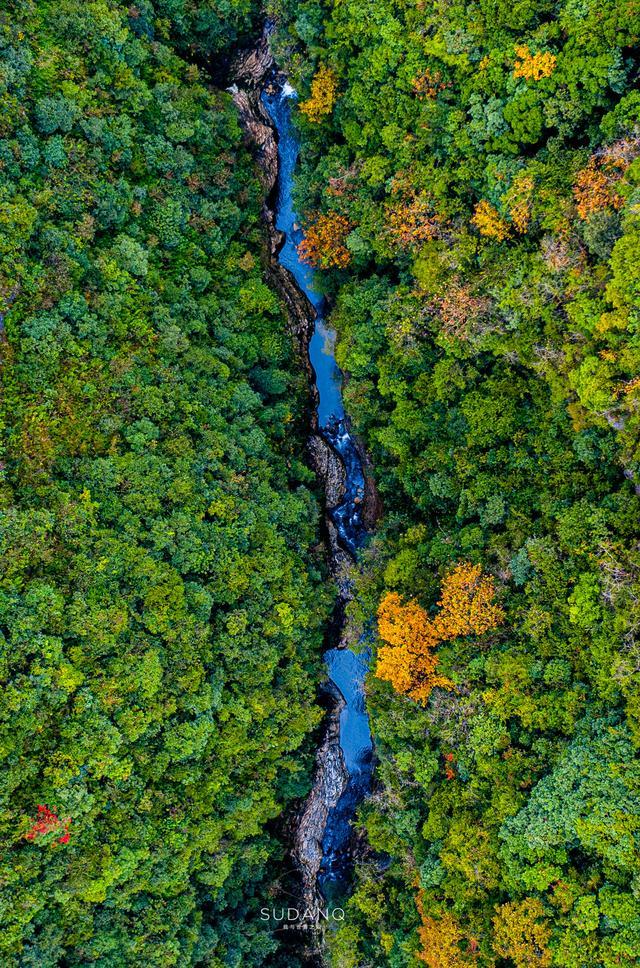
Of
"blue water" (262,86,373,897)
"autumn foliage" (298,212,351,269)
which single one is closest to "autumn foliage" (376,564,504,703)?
"blue water" (262,86,373,897)

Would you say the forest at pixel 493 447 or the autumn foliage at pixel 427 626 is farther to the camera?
the autumn foliage at pixel 427 626

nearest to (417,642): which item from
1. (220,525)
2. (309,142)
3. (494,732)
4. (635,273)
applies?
(494,732)

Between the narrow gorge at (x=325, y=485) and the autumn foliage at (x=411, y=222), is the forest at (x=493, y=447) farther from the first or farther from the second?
the narrow gorge at (x=325, y=485)

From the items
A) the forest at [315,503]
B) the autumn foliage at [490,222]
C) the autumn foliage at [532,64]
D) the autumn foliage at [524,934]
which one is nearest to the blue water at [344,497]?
the forest at [315,503]

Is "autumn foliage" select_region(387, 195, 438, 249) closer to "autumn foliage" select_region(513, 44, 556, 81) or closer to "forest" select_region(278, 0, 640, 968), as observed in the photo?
"forest" select_region(278, 0, 640, 968)

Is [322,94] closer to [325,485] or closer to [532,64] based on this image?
[532,64]

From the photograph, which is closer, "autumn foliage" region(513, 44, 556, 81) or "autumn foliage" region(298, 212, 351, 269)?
"autumn foliage" region(513, 44, 556, 81)
